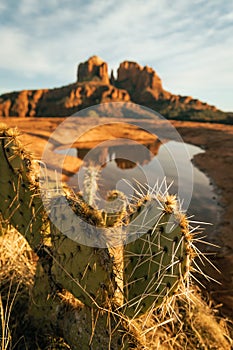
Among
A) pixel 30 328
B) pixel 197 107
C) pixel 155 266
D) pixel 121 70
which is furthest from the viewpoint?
pixel 121 70

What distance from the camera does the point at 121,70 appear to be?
227ft

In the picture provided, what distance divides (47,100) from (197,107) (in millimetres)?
26503

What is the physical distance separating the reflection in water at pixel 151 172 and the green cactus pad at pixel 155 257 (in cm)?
297

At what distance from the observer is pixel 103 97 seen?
1763 inches

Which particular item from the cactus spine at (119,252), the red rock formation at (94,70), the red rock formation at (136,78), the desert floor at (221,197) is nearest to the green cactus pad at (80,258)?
the cactus spine at (119,252)

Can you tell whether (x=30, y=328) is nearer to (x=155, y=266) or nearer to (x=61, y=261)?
(x=61, y=261)

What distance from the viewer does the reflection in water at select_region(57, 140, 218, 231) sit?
7203 mm

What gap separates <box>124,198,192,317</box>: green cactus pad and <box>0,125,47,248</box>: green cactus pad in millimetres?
678

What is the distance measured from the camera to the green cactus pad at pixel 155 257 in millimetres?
1287

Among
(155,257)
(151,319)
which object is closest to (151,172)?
(151,319)

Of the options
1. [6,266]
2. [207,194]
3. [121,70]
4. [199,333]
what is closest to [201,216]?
[207,194]

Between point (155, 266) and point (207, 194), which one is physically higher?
point (155, 266)

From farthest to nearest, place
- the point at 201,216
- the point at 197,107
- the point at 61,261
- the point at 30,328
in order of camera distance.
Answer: the point at 197,107
the point at 201,216
the point at 30,328
the point at 61,261

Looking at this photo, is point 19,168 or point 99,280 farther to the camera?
point 19,168
